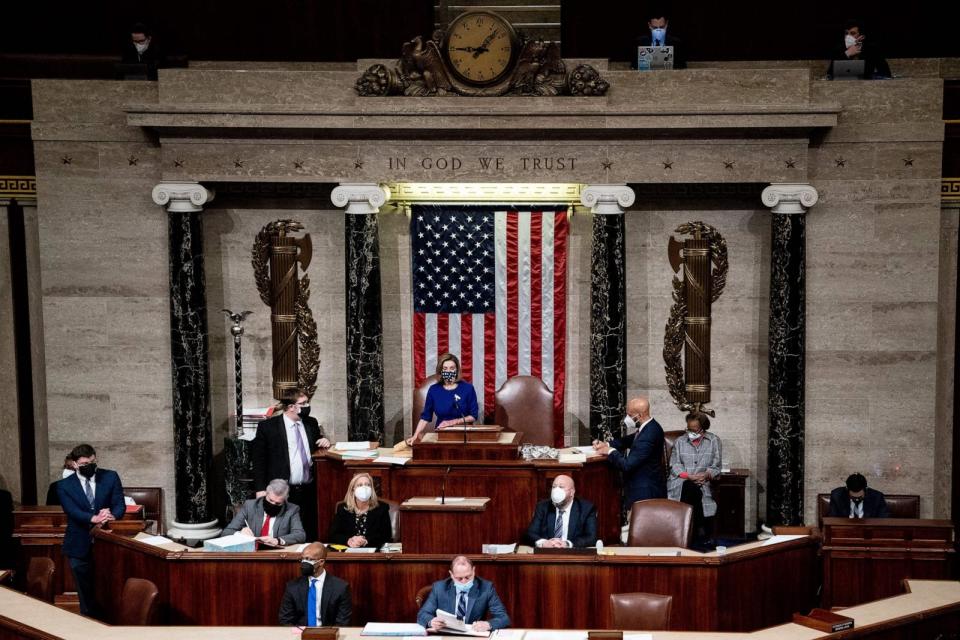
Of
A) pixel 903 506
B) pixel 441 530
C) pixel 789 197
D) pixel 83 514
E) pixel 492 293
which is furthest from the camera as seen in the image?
pixel 492 293

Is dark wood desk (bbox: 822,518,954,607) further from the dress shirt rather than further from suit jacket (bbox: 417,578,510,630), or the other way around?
the dress shirt

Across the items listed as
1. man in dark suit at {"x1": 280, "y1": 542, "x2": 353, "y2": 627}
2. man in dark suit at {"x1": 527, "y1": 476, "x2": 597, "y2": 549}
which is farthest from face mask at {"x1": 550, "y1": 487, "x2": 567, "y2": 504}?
man in dark suit at {"x1": 280, "y1": 542, "x2": 353, "y2": 627}

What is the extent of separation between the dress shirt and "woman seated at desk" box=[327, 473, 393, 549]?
187 cm

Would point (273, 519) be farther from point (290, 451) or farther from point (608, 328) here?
point (608, 328)

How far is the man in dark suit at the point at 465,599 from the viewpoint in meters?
8.09

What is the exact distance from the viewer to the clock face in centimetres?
1188

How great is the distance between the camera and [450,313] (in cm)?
1291

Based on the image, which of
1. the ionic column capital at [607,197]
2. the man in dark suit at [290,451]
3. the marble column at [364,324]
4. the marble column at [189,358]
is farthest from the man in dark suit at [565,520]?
the marble column at [189,358]

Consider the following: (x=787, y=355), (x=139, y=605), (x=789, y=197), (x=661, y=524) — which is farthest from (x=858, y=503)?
(x=139, y=605)

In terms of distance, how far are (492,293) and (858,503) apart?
178 inches

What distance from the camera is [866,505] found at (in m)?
10.8

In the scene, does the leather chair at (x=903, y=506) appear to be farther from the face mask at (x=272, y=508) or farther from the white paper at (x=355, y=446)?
the face mask at (x=272, y=508)

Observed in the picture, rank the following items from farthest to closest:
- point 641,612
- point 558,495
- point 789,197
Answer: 1. point 789,197
2. point 558,495
3. point 641,612

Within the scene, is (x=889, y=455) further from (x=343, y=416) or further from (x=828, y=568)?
(x=343, y=416)
